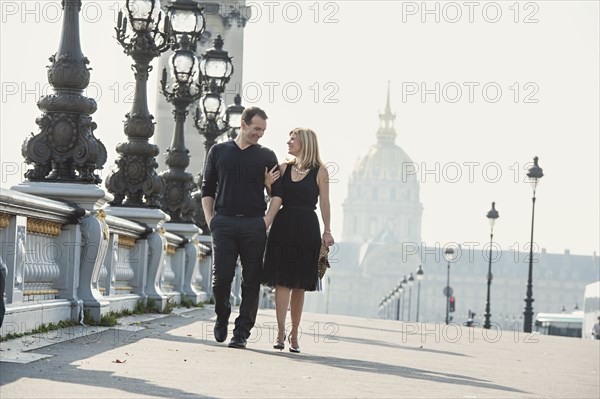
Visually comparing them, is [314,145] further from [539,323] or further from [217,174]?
[539,323]

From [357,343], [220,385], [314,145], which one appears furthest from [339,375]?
[357,343]

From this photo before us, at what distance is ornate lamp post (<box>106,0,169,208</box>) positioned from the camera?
18047mm

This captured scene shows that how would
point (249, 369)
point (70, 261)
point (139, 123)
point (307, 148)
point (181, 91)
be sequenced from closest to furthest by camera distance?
point (249, 369)
point (307, 148)
point (70, 261)
point (139, 123)
point (181, 91)

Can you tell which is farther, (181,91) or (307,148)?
(181,91)

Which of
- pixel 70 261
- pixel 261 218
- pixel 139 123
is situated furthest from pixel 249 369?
pixel 139 123

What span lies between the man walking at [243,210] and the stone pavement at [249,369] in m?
0.51

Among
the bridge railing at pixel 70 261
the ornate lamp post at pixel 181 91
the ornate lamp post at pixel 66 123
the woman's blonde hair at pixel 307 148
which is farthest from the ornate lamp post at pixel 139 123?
the woman's blonde hair at pixel 307 148

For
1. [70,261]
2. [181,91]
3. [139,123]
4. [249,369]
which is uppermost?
[181,91]

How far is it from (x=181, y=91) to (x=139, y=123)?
3823 millimetres

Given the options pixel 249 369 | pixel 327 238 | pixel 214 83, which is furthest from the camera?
pixel 214 83

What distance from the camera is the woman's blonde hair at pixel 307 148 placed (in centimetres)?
1316

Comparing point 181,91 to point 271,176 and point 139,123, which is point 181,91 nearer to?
point 139,123

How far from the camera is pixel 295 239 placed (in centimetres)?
1323

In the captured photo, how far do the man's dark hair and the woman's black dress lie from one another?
1.81 feet
